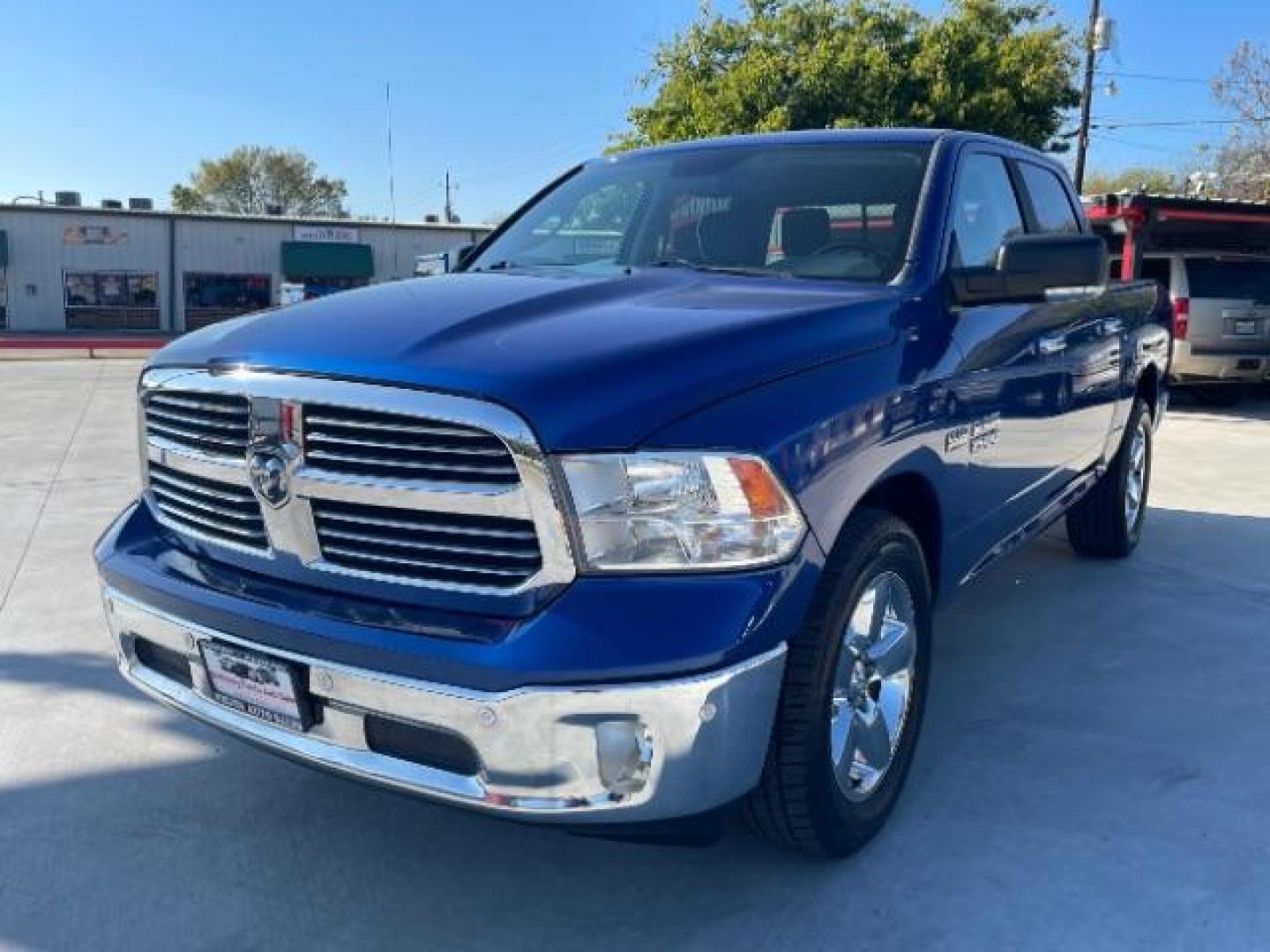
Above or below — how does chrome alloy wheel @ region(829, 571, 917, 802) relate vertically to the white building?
below

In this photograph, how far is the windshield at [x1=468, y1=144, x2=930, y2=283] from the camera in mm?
3352

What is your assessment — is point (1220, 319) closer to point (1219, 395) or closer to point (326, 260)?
point (1219, 395)

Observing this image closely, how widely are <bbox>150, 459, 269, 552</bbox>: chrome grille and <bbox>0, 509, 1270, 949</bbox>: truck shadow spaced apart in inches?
30.2

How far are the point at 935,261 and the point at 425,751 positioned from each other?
1.99 m

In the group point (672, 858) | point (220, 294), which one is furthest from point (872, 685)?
point (220, 294)

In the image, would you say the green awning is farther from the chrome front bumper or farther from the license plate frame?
the chrome front bumper

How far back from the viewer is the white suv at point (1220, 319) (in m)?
11.9

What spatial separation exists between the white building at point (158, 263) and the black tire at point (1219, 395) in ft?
98.1

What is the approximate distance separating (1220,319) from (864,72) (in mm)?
8030

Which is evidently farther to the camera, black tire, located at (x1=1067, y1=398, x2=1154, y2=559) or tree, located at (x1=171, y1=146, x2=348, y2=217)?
tree, located at (x1=171, y1=146, x2=348, y2=217)

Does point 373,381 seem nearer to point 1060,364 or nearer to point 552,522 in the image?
point 552,522

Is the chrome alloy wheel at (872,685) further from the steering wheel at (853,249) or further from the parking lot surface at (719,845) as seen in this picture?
the steering wheel at (853,249)

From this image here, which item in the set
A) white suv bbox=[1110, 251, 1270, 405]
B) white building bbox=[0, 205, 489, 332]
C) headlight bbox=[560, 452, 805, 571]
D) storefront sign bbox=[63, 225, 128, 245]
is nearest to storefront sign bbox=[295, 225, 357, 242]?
white building bbox=[0, 205, 489, 332]

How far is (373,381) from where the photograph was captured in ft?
7.45
